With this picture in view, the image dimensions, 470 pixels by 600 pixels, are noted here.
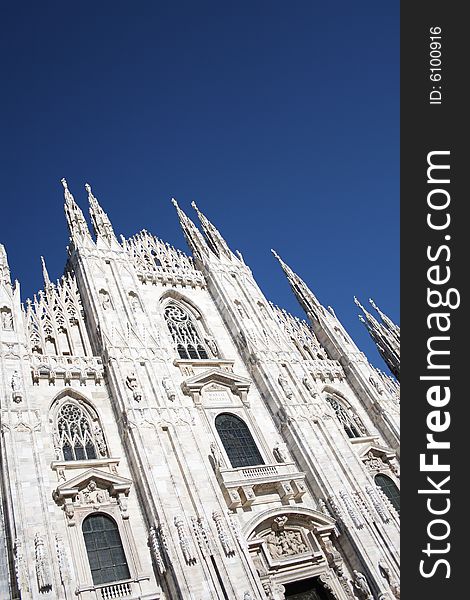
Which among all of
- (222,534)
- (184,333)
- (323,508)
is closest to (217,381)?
(184,333)

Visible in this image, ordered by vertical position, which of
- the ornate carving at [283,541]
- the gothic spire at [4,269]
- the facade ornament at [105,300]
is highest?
the gothic spire at [4,269]

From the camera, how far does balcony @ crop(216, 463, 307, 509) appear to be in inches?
765

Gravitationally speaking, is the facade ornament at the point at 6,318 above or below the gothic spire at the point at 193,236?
below

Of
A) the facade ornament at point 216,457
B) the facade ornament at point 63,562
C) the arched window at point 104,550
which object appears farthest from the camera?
the facade ornament at point 216,457

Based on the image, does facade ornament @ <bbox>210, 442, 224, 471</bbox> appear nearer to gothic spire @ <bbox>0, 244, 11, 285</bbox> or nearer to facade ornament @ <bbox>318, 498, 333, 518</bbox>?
facade ornament @ <bbox>318, 498, 333, 518</bbox>

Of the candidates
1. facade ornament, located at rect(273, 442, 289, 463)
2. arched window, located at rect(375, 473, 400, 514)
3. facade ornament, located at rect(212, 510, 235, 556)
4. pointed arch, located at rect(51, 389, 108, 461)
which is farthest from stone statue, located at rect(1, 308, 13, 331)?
arched window, located at rect(375, 473, 400, 514)

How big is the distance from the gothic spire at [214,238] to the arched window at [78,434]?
47.6 feet

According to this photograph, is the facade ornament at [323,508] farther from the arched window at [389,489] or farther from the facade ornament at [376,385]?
the facade ornament at [376,385]

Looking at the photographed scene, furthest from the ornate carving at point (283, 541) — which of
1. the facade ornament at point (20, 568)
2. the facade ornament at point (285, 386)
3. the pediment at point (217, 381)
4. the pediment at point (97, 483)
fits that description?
the facade ornament at point (20, 568)

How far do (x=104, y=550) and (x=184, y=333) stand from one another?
11.8m

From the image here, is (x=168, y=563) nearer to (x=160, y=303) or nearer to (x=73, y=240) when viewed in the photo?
(x=160, y=303)

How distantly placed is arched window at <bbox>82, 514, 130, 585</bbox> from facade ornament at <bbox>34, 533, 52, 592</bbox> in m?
1.92

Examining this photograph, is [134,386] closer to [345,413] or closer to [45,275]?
[45,275]

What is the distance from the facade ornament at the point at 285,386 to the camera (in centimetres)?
2417
